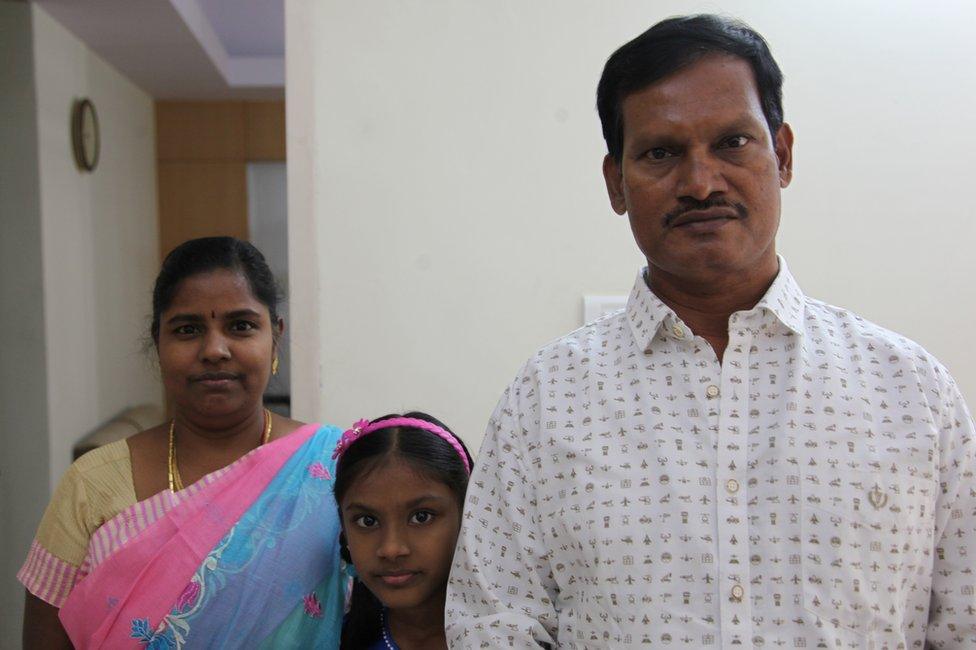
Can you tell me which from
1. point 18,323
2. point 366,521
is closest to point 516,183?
point 366,521

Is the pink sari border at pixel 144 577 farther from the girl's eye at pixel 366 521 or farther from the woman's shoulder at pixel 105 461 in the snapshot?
the girl's eye at pixel 366 521

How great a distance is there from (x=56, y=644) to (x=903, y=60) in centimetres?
240

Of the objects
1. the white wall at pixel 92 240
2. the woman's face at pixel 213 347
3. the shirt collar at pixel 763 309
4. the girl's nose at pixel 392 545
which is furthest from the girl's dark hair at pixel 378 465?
the white wall at pixel 92 240

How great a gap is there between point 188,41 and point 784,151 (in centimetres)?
403

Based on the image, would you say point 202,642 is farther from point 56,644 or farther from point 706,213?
point 706,213

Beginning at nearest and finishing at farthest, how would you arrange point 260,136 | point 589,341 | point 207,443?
point 589,341 → point 207,443 → point 260,136

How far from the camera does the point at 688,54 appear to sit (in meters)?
1.10

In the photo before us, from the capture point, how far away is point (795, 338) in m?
1.11

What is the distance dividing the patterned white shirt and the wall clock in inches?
149

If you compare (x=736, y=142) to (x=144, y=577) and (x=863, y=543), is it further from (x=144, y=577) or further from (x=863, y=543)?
(x=144, y=577)

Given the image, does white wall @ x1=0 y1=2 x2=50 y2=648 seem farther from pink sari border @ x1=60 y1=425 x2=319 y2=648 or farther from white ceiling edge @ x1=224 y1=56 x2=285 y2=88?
pink sari border @ x1=60 y1=425 x2=319 y2=648

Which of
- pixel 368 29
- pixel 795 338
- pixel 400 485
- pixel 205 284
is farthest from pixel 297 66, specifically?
pixel 795 338

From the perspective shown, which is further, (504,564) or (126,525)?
(126,525)

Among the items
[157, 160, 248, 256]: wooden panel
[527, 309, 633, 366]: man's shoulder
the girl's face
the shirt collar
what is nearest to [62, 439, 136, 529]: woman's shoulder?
the girl's face
